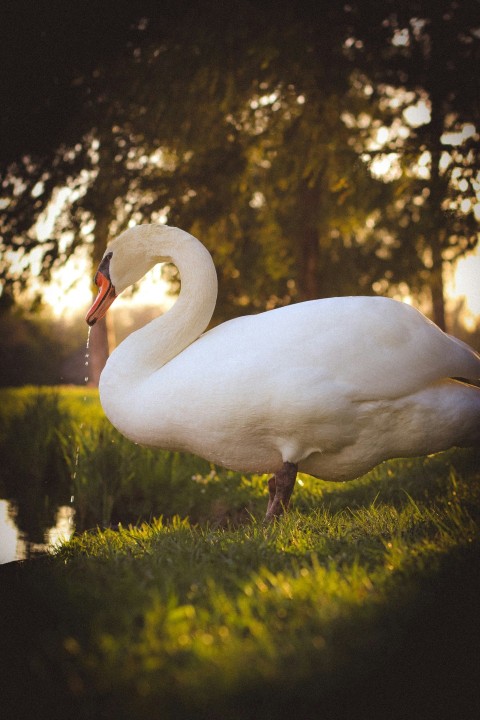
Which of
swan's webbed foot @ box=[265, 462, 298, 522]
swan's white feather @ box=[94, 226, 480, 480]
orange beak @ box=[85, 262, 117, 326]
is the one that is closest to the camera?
swan's white feather @ box=[94, 226, 480, 480]

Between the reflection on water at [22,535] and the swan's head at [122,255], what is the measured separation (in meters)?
1.46

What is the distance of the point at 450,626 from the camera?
2.07 m

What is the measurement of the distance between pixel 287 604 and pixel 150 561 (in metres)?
0.86

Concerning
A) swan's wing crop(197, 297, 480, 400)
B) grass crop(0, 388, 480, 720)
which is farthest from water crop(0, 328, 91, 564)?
grass crop(0, 388, 480, 720)

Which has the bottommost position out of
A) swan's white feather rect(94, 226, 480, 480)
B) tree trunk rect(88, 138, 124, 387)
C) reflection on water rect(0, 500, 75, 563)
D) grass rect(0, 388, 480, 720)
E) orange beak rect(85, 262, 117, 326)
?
reflection on water rect(0, 500, 75, 563)

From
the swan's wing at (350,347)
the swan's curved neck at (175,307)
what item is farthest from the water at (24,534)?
the swan's wing at (350,347)

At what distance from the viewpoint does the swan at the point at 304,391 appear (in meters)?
3.29

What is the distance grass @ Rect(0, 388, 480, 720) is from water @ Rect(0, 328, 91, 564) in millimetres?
1411

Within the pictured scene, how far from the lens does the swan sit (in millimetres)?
3289

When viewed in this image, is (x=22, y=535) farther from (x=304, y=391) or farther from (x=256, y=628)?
(x=256, y=628)

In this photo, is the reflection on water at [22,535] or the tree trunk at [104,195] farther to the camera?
the tree trunk at [104,195]

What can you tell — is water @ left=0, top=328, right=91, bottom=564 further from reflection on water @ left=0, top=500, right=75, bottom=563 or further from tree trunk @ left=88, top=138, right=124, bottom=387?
tree trunk @ left=88, top=138, right=124, bottom=387

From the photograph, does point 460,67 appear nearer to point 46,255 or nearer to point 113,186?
point 113,186

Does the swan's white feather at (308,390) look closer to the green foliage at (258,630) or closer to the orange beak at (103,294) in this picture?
the orange beak at (103,294)
